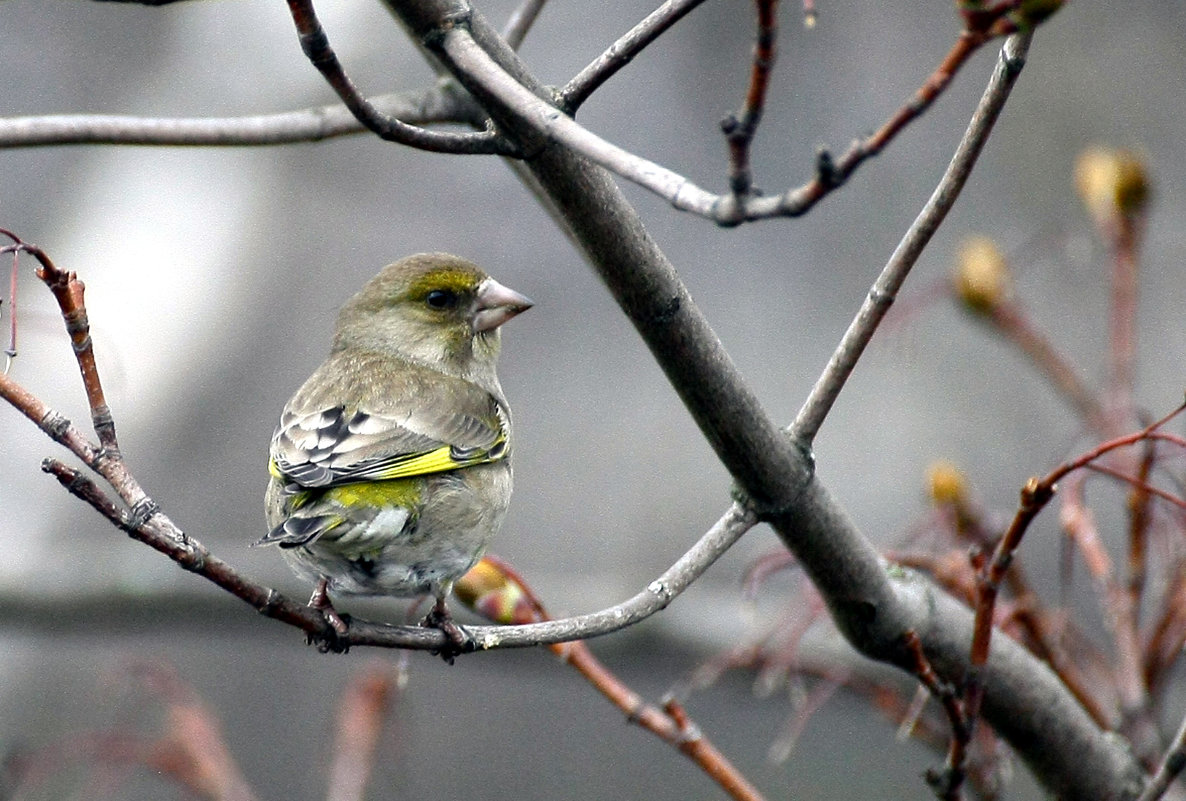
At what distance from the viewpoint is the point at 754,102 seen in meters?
1.55

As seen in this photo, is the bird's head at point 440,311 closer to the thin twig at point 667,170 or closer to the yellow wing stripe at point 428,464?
the yellow wing stripe at point 428,464

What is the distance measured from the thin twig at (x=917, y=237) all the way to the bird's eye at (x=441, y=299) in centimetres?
200

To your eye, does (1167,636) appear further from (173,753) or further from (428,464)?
(173,753)

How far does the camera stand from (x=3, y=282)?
25.5 ft

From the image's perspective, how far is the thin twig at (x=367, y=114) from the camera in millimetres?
1918

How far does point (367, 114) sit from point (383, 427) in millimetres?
1749

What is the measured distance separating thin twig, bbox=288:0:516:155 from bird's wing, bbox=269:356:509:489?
1304mm

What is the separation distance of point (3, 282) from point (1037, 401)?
579cm

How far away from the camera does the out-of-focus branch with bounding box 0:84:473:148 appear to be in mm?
2748

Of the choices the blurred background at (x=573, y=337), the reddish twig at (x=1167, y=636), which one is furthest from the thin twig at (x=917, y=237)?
the blurred background at (x=573, y=337)

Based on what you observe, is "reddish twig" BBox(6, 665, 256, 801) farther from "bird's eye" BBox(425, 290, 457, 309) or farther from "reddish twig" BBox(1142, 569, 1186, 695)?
"reddish twig" BBox(1142, 569, 1186, 695)

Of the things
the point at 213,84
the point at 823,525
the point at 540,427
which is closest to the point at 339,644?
the point at 823,525

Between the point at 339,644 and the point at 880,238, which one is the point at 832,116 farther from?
the point at 339,644

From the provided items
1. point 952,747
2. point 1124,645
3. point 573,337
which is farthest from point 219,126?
point 573,337
